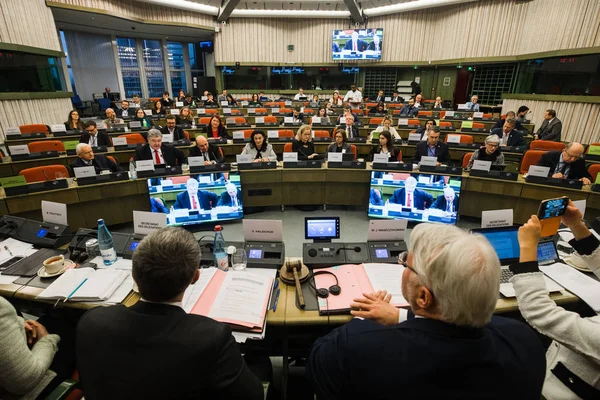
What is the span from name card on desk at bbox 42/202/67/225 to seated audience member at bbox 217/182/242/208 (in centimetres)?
175

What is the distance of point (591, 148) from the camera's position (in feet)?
14.8

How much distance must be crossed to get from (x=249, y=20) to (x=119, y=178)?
1321cm

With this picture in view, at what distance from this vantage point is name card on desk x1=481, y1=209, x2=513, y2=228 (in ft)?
7.43

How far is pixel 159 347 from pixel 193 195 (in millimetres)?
3036

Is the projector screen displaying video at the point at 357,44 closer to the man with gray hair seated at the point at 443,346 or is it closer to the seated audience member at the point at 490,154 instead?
the seated audience member at the point at 490,154

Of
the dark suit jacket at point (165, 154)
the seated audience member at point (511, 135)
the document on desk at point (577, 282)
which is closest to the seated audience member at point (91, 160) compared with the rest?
the dark suit jacket at point (165, 154)

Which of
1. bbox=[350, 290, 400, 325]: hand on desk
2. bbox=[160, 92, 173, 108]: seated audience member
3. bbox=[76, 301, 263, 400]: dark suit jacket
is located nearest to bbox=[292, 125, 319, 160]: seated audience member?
bbox=[350, 290, 400, 325]: hand on desk

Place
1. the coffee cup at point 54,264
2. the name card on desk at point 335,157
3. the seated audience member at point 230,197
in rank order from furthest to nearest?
the name card on desk at point 335,157, the seated audience member at point 230,197, the coffee cup at point 54,264

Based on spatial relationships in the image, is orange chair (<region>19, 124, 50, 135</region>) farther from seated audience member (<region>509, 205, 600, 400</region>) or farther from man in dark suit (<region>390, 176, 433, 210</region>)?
seated audience member (<region>509, 205, 600, 400</region>)

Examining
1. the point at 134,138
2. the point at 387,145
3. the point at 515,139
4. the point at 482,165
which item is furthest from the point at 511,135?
the point at 134,138

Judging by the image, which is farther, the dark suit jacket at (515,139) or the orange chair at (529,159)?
the dark suit jacket at (515,139)

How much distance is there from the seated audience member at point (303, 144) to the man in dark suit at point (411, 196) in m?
1.77

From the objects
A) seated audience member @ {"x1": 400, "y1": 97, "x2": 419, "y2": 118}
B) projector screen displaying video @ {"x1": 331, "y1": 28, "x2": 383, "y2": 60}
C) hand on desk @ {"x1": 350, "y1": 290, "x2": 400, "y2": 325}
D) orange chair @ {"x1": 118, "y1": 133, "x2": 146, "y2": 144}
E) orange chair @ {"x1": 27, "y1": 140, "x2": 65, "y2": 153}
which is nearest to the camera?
hand on desk @ {"x1": 350, "y1": 290, "x2": 400, "y2": 325}

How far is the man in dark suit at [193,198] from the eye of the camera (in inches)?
150
